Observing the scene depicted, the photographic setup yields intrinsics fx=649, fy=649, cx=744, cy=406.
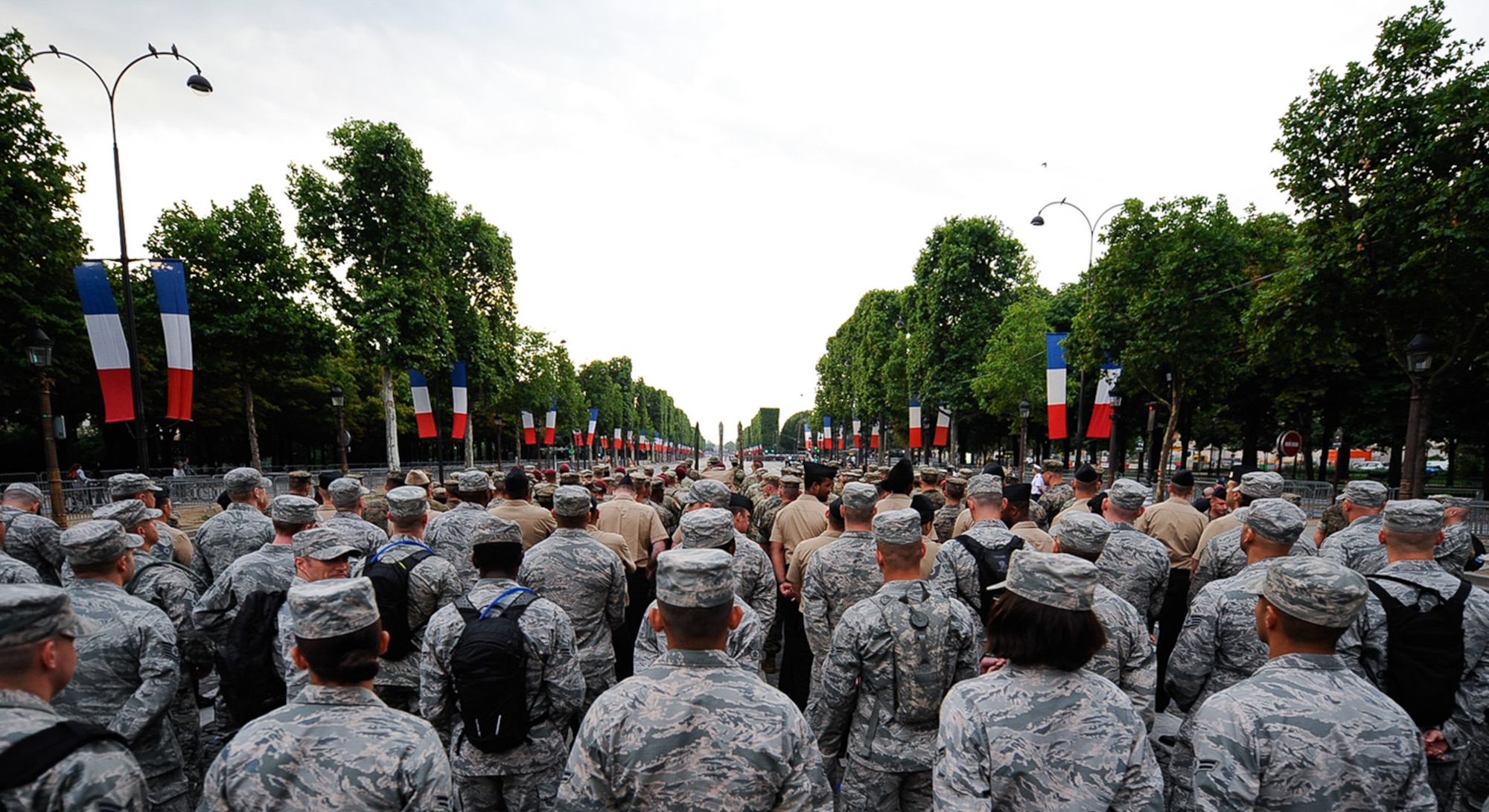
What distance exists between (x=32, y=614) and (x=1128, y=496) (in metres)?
5.90

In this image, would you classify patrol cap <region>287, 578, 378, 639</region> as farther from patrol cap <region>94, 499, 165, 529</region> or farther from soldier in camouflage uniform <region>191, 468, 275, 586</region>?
soldier in camouflage uniform <region>191, 468, 275, 586</region>

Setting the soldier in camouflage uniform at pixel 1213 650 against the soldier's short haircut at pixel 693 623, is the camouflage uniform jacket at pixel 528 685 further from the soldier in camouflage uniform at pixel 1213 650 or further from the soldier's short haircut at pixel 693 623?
the soldier in camouflage uniform at pixel 1213 650

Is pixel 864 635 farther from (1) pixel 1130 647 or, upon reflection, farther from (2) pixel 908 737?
(1) pixel 1130 647

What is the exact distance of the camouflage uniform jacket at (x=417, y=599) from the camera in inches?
146

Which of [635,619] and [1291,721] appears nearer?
[1291,721]

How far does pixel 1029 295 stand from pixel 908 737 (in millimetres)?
35440

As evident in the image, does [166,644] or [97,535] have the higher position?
[97,535]

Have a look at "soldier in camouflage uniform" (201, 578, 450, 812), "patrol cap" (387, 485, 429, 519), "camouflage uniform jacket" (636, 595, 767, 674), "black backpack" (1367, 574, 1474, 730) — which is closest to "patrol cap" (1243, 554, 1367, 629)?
"black backpack" (1367, 574, 1474, 730)

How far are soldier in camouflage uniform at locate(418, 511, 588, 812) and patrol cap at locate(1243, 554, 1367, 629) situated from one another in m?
2.85

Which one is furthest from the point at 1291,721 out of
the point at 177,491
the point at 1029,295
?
the point at 1029,295

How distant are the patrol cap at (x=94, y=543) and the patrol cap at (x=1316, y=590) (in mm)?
4984

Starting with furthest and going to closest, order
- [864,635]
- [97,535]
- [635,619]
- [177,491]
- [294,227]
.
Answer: [294,227] < [177,491] < [635,619] < [97,535] < [864,635]

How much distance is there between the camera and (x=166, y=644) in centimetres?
307

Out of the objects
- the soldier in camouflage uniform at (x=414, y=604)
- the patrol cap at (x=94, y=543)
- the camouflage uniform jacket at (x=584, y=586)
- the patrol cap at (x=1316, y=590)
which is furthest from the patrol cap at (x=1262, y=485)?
the patrol cap at (x=94, y=543)
